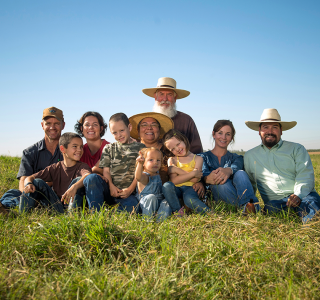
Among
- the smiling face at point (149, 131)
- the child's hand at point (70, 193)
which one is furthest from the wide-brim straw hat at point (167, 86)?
the child's hand at point (70, 193)

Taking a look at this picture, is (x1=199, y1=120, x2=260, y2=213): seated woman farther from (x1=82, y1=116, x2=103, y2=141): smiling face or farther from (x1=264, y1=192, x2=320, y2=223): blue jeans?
(x1=82, y1=116, x2=103, y2=141): smiling face

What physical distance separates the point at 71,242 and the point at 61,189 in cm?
200

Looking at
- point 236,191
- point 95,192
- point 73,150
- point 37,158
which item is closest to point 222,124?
point 236,191

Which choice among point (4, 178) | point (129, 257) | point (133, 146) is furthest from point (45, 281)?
point (4, 178)

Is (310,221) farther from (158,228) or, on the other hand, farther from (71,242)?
(71,242)

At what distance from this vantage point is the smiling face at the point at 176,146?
4719mm

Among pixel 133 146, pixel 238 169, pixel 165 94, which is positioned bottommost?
pixel 238 169

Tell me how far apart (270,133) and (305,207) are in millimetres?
1468

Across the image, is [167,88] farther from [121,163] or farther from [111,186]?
[111,186]

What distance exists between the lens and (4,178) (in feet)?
26.5

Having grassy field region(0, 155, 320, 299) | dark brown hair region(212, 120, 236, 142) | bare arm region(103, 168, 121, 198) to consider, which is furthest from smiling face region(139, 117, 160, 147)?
grassy field region(0, 155, 320, 299)

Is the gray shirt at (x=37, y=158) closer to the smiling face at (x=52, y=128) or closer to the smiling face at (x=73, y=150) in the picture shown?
the smiling face at (x=52, y=128)

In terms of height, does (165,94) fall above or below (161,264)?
above

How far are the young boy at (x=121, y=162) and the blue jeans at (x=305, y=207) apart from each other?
88.6 inches
